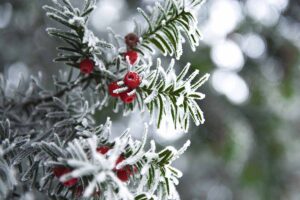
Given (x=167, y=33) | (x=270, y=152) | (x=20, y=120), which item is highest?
(x=270, y=152)

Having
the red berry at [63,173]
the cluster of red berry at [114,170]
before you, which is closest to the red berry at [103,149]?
the cluster of red berry at [114,170]

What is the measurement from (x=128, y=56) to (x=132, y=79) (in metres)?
0.14

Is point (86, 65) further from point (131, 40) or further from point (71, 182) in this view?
point (71, 182)

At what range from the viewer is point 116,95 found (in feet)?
5.14

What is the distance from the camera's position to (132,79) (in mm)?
1457

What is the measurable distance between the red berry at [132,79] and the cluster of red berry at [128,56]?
0.33 ft

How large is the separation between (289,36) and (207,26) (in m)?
0.72

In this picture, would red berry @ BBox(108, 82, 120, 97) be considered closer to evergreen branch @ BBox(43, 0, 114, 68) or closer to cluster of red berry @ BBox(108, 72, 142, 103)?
cluster of red berry @ BBox(108, 72, 142, 103)

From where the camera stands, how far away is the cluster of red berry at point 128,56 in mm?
1575

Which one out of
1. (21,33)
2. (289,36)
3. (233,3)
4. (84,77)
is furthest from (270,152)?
(84,77)

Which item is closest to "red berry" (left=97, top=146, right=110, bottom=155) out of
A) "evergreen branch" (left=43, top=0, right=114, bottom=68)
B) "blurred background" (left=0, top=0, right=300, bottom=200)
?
"evergreen branch" (left=43, top=0, right=114, bottom=68)

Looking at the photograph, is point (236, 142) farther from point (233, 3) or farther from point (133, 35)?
point (133, 35)

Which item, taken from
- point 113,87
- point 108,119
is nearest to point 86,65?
point 113,87

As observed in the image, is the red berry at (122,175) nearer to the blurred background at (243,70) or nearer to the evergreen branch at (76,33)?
the evergreen branch at (76,33)
